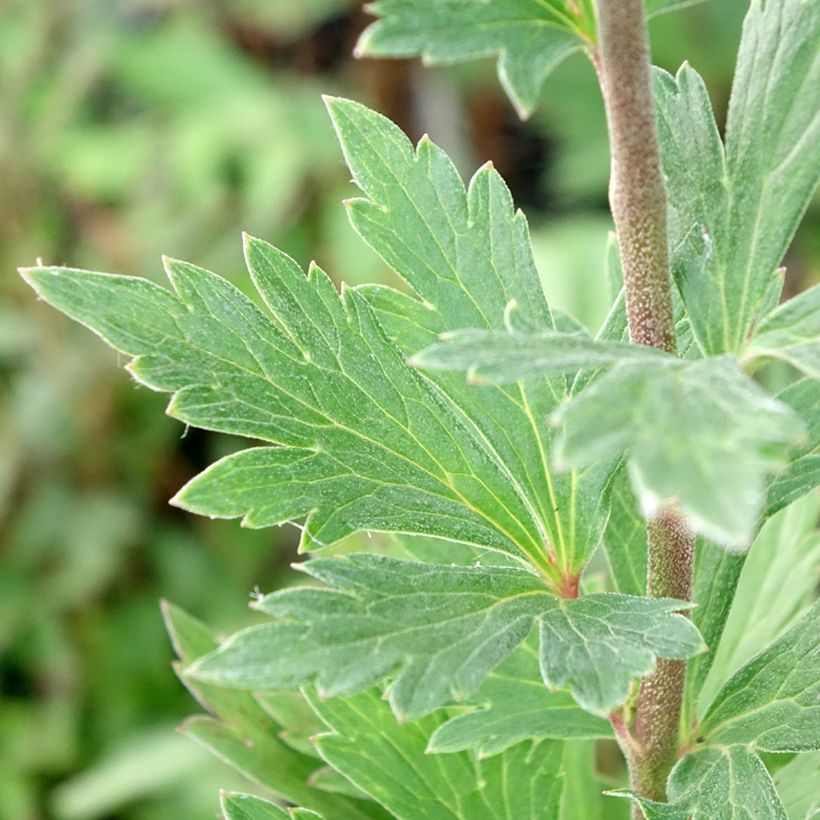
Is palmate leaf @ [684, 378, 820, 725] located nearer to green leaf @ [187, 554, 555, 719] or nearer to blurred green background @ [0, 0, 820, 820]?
green leaf @ [187, 554, 555, 719]

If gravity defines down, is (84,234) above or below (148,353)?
below

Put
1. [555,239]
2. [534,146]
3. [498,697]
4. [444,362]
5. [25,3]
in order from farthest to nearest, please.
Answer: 1. [534,146]
2. [25,3]
3. [555,239]
4. [498,697]
5. [444,362]

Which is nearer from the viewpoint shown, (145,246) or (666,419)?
(666,419)

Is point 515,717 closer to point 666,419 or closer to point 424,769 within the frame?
point 424,769

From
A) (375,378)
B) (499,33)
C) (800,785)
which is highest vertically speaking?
(499,33)

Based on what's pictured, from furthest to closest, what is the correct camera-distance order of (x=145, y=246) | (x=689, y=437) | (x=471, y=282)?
1. (x=145, y=246)
2. (x=471, y=282)
3. (x=689, y=437)

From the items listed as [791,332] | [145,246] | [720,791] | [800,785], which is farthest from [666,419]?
[145,246]

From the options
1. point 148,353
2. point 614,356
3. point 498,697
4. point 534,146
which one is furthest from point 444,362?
point 534,146

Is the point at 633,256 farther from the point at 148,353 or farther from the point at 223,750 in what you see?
the point at 223,750
